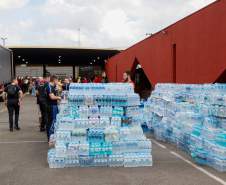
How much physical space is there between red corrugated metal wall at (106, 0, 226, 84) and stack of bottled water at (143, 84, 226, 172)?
3.37m

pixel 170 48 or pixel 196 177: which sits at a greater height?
pixel 170 48

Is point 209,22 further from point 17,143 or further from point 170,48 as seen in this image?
point 17,143

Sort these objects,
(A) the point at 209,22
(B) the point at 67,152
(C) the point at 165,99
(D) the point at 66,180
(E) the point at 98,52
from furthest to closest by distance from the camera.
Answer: (E) the point at 98,52
(A) the point at 209,22
(C) the point at 165,99
(B) the point at 67,152
(D) the point at 66,180

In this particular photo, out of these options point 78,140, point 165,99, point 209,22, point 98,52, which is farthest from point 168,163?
point 98,52

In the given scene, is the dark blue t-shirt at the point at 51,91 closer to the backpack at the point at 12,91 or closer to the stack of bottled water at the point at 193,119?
the stack of bottled water at the point at 193,119

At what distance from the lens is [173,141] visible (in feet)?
41.2

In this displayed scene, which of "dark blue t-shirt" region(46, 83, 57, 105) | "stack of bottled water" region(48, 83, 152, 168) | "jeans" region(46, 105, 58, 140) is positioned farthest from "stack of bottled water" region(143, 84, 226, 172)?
"dark blue t-shirt" region(46, 83, 57, 105)

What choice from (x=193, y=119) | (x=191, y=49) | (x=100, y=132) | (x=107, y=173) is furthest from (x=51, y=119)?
(x=191, y=49)

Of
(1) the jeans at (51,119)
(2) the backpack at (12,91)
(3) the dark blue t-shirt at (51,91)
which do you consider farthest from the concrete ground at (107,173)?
(2) the backpack at (12,91)

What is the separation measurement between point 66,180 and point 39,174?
0.76 metres

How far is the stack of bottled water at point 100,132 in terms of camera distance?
9.70 meters

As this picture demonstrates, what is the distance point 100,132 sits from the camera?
32.9 ft

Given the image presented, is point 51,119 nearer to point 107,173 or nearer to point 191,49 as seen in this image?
point 107,173

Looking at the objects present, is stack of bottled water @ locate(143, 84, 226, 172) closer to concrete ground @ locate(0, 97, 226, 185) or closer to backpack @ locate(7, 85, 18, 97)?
concrete ground @ locate(0, 97, 226, 185)
